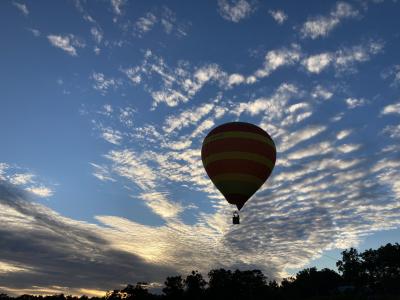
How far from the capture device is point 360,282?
140625 mm

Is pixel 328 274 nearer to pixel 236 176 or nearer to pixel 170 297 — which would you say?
pixel 170 297

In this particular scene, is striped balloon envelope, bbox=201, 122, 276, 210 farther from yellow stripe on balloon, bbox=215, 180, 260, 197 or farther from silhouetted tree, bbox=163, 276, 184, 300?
silhouetted tree, bbox=163, 276, 184, 300

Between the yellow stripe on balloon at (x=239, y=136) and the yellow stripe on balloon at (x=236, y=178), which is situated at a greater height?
the yellow stripe on balloon at (x=239, y=136)

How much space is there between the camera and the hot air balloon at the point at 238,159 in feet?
104

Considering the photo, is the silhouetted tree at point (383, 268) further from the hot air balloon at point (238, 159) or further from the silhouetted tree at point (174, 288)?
the hot air balloon at point (238, 159)

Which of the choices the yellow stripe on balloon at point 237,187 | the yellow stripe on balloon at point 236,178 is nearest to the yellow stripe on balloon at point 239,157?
the yellow stripe on balloon at point 236,178

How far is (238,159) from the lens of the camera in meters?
31.5

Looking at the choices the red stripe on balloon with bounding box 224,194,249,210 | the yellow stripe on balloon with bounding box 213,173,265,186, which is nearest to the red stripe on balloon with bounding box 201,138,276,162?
the yellow stripe on balloon with bounding box 213,173,265,186

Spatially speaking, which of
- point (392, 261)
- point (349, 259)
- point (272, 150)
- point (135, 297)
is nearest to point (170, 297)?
point (135, 297)

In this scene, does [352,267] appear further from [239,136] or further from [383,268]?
[239,136]

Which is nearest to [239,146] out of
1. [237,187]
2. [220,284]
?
[237,187]

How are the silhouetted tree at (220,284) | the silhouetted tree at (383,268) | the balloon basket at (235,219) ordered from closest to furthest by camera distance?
the balloon basket at (235,219) < the silhouetted tree at (220,284) < the silhouetted tree at (383,268)

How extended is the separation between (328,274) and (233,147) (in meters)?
153

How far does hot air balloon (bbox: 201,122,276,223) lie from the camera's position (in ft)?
104
